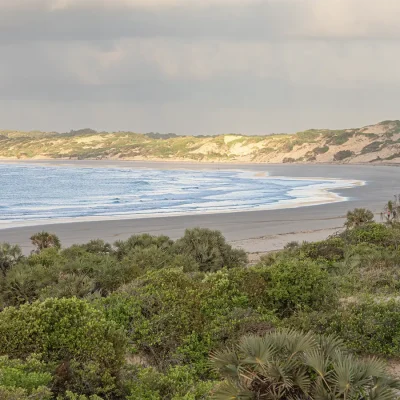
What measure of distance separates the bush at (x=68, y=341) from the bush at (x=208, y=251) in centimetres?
901

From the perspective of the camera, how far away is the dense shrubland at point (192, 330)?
4.26 m

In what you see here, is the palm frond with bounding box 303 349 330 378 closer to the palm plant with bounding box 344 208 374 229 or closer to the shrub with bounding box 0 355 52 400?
the shrub with bounding box 0 355 52 400

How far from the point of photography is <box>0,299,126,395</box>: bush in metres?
6.07

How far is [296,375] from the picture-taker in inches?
167

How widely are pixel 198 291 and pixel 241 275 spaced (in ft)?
3.67

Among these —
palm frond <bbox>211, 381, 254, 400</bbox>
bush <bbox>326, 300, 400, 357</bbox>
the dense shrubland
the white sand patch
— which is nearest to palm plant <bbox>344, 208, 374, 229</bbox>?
the dense shrubland

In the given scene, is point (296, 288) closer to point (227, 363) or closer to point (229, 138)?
point (227, 363)

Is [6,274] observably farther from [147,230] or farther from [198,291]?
[147,230]

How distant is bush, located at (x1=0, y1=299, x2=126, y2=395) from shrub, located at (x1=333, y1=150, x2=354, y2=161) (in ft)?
461

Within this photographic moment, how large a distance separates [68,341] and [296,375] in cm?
334

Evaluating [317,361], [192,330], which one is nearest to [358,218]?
[192,330]

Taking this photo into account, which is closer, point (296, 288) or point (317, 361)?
point (317, 361)

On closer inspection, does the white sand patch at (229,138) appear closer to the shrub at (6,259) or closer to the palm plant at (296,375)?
the shrub at (6,259)

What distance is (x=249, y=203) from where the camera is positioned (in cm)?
4488
